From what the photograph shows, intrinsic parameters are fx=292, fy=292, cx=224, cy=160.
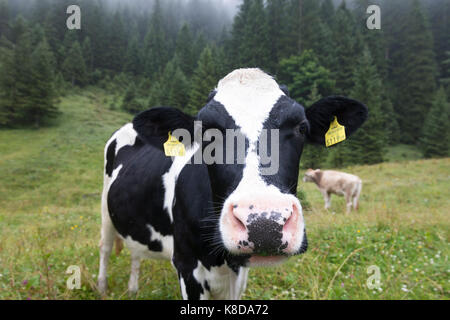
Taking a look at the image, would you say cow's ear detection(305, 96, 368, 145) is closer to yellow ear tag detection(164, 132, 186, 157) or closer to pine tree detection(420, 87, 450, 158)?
yellow ear tag detection(164, 132, 186, 157)

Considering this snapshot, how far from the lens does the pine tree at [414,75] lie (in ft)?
122

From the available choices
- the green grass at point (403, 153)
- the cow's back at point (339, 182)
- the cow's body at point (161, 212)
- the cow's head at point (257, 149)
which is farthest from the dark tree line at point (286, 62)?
the cow's head at point (257, 149)

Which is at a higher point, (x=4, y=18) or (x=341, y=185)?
(x=4, y=18)

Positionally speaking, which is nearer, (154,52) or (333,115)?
(333,115)

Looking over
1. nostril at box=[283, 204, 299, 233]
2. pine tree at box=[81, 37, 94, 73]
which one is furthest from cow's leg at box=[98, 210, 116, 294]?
pine tree at box=[81, 37, 94, 73]

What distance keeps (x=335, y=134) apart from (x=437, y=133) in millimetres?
35062

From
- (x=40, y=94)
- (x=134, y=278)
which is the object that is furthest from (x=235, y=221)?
(x=40, y=94)

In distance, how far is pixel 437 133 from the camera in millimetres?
30312

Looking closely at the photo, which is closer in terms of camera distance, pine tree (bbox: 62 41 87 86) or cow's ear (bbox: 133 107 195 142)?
cow's ear (bbox: 133 107 195 142)

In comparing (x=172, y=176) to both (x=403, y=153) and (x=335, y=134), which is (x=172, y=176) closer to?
(x=335, y=134)

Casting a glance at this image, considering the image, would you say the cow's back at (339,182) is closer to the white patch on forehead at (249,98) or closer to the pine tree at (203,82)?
the white patch on forehead at (249,98)

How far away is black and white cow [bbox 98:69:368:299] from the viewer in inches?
57.7

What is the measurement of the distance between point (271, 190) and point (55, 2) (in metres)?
70.5

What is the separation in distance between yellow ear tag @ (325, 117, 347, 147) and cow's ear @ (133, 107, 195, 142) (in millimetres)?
1158
